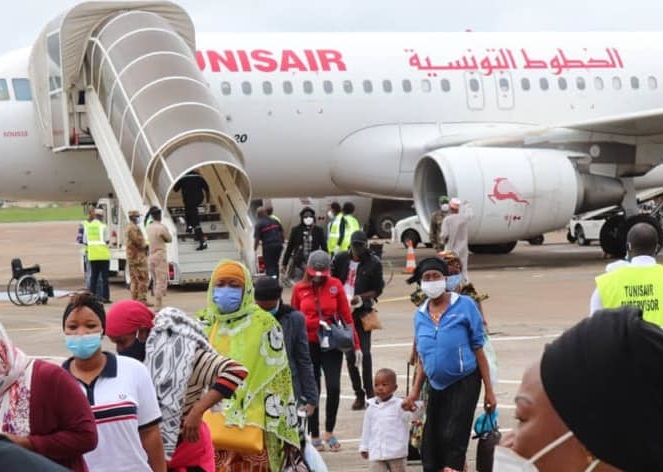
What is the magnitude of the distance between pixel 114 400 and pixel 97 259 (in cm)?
1618

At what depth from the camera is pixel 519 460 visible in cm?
287

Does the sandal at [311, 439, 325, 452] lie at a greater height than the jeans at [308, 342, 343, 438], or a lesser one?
lesser

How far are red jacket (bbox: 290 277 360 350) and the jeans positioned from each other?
140 mm

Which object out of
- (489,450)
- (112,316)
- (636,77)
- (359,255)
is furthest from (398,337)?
(636,77)

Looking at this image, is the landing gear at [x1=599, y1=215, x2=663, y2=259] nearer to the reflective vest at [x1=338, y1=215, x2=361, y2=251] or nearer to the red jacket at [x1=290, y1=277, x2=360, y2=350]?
the reflective vest at [x1=338, y1=215, x2=361, y2=251]

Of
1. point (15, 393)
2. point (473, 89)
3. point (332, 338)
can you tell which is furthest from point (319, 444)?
point (473, 89)

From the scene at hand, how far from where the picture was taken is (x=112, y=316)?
7141 mm

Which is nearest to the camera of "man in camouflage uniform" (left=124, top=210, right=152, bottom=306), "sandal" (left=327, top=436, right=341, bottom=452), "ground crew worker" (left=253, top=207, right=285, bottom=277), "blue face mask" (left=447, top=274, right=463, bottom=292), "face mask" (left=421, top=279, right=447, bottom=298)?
"face mask" (left=421, top=279, right=447, bottom=298)

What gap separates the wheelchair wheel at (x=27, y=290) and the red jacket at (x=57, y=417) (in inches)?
673

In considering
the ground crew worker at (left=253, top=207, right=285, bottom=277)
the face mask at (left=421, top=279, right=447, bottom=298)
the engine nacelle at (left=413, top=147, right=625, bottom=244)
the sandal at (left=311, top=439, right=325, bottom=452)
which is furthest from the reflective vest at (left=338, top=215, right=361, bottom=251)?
the face mask at (left=421, top=279, right=447, bottom=298)

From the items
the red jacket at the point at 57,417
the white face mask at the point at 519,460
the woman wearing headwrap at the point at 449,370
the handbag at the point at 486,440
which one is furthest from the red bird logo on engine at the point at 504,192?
the white face mask at the point at 519,460

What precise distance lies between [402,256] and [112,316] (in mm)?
25087

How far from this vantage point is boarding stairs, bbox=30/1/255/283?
2241 centimetres

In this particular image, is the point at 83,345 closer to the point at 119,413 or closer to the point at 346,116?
the point at 119,413
